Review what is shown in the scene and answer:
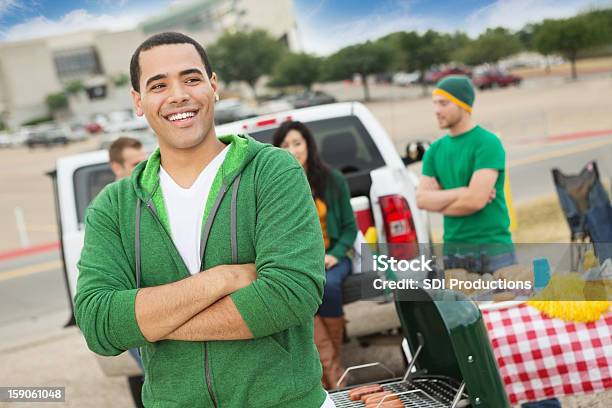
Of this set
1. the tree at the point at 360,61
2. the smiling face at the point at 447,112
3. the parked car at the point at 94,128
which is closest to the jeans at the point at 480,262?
the smiling face at the point at 447,112

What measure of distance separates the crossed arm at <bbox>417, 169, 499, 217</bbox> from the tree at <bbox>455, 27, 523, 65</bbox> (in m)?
2.01

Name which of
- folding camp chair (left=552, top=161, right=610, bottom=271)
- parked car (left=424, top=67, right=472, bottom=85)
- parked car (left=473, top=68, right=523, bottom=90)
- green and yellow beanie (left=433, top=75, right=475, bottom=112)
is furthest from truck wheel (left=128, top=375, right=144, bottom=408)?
parked car (left=473, top=68, right=523, bottom=90)

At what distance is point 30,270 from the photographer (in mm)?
13281

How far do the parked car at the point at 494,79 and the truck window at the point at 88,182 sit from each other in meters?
5.85

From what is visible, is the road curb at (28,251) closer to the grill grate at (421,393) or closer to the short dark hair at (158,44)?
the grill grate at (421,393)

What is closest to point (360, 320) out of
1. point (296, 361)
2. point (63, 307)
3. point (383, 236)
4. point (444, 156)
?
point (383, 236)

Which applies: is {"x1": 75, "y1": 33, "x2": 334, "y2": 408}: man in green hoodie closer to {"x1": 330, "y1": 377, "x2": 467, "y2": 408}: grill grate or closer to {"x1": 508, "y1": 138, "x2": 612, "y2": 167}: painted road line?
{"x1": 330, "y1": 377, "x2": 467, "y2": 408}: grill grate

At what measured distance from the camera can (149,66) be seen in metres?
2.11

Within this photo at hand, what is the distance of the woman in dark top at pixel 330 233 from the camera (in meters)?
4.61

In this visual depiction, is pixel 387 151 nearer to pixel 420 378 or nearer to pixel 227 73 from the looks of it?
pixel 420 378

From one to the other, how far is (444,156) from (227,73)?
31.6ft

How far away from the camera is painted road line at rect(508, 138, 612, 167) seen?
18219mm

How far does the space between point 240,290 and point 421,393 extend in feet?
4.70

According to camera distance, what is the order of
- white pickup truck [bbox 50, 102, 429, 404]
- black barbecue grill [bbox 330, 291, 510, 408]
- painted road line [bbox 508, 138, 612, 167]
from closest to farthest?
black barbecue grill [bbox 330, 291, 510, 408] < white pickup truck [bbox 50, 102, 429, 404] < painted road line [bbox 508, 138, 612, 167]
